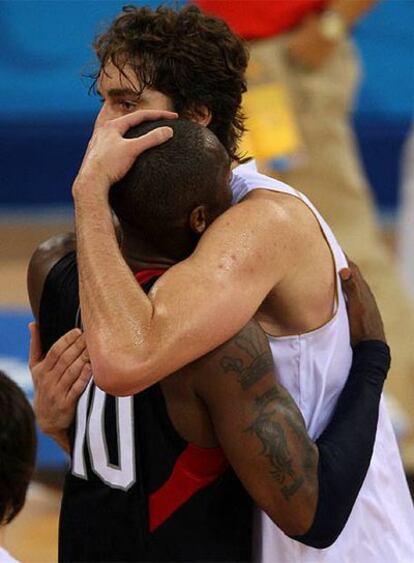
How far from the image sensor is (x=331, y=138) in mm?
5242

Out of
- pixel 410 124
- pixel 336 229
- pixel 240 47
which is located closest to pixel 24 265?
pixel 410 124

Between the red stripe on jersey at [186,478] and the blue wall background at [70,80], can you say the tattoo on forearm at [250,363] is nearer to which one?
the red stripe on jersey at [186,478]

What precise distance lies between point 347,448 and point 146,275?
1.50ft

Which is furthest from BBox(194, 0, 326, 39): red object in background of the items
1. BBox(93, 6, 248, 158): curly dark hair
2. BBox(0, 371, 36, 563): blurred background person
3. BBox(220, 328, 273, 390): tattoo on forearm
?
BBox(0, 371, 36, 563): blurred background person

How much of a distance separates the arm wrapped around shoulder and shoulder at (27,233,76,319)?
2.05 feet

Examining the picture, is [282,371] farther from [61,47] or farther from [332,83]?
[61,47]

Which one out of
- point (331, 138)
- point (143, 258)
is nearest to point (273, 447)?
point (143, 258)

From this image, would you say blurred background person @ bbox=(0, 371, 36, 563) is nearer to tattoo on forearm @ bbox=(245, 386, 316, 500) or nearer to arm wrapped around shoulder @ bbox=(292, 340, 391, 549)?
tattoo on forearm @ bbox=(245, 386, 316, 500)

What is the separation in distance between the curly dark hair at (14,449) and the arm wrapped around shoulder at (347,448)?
479mm

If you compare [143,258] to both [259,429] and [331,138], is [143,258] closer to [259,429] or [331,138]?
[259,429]

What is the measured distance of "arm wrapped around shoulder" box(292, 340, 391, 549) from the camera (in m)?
2.17

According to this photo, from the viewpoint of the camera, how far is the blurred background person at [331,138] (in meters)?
4.88

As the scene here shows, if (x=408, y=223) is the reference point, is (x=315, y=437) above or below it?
above

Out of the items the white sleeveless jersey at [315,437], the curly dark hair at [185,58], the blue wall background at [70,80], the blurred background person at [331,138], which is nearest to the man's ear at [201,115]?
the curly dark hair at [185,58]
